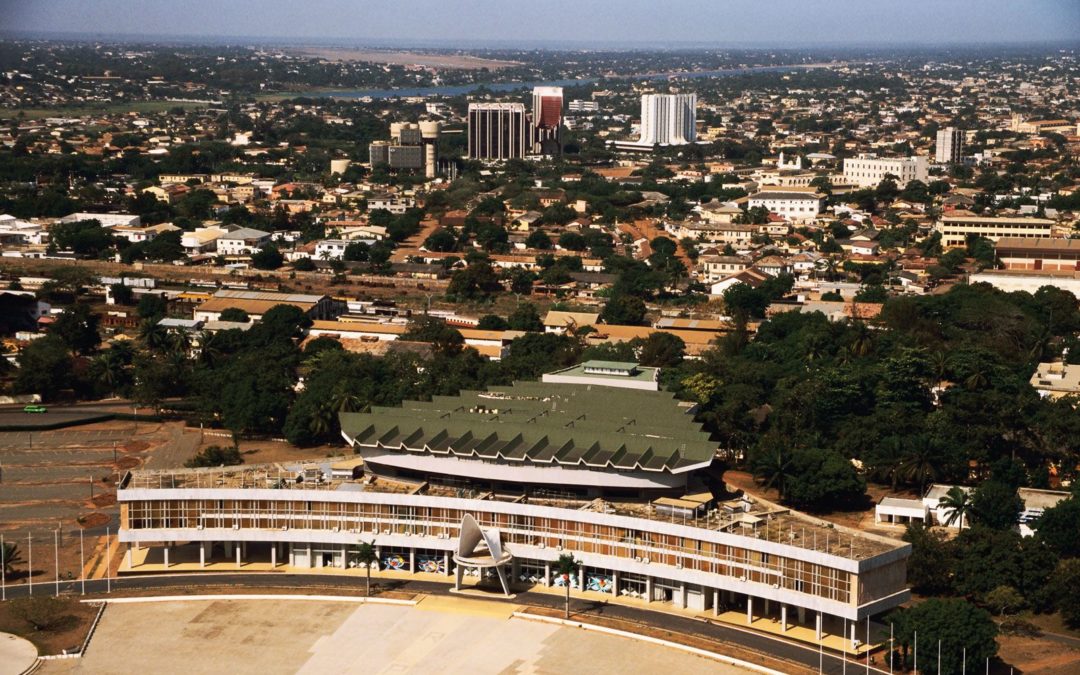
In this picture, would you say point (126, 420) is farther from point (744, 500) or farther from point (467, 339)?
point (744, 500)

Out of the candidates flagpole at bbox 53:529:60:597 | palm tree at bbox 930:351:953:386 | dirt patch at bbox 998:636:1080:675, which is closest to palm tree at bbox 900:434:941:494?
palm tree at bbox 930:351:953:386

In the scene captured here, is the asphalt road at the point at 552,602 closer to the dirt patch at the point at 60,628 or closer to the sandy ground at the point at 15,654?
the dirt patch at the point at 60,628

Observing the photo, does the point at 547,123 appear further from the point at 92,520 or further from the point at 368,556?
the point at 368,556

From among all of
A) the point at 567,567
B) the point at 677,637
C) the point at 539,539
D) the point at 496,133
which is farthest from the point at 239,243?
the point at 677,637

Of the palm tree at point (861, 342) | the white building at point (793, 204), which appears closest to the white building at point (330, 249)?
the white building at point (793, 204)

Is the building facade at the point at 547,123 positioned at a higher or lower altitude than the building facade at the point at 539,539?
higher
